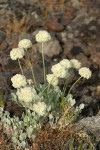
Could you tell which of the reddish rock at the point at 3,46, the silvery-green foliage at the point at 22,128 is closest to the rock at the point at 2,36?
the reddish rock at the point at 3,46

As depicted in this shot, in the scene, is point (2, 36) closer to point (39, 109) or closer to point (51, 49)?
point (51, 49)

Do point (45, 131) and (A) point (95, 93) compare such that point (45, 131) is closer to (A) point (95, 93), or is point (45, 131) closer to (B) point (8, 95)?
(B) point (8, 95)

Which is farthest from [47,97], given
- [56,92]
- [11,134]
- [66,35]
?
[66,35]

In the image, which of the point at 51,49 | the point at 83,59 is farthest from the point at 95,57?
the point at 51,49

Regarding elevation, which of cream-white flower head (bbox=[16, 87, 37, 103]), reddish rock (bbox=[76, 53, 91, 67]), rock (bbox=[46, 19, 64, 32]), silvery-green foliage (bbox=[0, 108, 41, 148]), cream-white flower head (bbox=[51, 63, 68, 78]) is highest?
Result: rock (bbox=[46, 19, 64, 32])

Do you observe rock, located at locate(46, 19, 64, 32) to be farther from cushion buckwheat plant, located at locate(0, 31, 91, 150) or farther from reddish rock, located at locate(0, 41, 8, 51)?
cushion buckwheat plant, located at locate(0, 31, 91, 150)

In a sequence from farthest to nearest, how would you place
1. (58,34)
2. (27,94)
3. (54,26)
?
(54,26)
(58,34)
(27,94)

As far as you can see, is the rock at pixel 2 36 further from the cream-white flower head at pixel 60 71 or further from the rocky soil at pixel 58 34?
the cream-white flower head at pixel 60 71

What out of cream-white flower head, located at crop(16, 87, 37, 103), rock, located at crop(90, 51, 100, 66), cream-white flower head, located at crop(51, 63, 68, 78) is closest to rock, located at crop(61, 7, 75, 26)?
rock, located at crop(90, 51, 100, 66)
